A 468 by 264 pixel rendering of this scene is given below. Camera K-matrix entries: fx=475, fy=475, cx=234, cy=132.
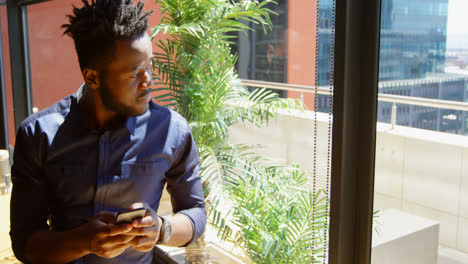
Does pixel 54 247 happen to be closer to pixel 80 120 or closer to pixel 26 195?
pixel 26 195

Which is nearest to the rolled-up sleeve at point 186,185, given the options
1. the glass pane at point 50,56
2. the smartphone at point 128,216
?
the smartphone at point 128,216

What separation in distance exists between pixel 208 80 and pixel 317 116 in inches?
46.7

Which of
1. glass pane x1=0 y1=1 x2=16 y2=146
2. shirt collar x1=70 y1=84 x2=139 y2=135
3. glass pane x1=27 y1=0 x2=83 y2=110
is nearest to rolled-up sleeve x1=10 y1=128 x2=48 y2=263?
shirt collar x1=70 y1=84 x2=139 y2=135

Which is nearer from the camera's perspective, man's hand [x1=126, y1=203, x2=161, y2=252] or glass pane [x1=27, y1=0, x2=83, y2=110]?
man's hand [x1=126, y1=203, x2=161, y2=252]

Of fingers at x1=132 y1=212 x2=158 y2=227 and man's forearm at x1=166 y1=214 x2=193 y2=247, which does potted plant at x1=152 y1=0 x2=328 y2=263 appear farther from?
fingers at x1=132 y1=212 x2=158 y2=227

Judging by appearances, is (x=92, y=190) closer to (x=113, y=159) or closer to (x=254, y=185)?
(x=113, y=159)

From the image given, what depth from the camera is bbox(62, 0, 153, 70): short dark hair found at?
4.37 feet

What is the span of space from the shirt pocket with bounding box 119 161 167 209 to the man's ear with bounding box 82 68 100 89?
0.82ft

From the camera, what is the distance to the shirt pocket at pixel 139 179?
1.41 meters

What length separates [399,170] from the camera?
1738 mm

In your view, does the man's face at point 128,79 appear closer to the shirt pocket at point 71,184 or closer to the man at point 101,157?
the man at point 101,157

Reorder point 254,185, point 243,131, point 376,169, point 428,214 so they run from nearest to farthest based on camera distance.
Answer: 1. point 428,214
2. point 376,169
3. point 254,185
4. point 243,131

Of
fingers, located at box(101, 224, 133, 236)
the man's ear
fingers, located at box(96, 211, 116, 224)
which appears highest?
the man's ear

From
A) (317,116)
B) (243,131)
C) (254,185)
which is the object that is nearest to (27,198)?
(317,116)
